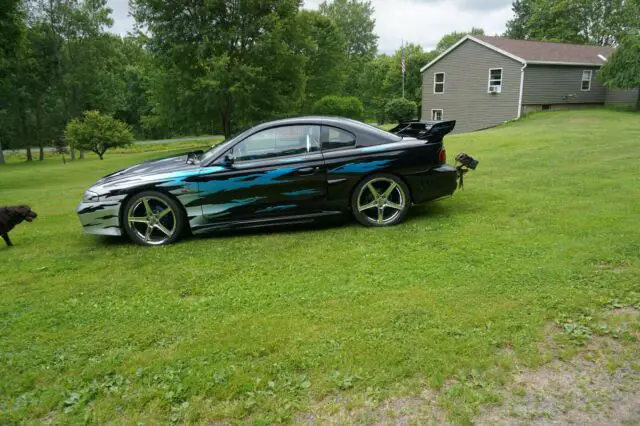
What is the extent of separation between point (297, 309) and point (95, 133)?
2958cm

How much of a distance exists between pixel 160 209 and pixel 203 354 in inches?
110

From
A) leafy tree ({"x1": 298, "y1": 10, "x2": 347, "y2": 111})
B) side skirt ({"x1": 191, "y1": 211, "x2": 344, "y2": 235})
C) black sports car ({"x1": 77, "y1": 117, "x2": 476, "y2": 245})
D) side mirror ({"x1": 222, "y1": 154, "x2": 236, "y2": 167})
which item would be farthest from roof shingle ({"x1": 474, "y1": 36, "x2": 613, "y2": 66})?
side mirror ({"x1": 222, "y1": 154, "x2": 236, "y2": 167})

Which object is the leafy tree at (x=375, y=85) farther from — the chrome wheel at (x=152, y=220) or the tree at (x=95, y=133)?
the chrome wheel at (x=152, y=220)

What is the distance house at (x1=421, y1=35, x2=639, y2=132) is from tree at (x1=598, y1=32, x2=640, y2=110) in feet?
7.29

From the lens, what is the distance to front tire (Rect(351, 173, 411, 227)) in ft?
17.6

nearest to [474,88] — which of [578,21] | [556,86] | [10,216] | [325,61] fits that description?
[556,86]

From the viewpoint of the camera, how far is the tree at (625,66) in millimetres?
24703

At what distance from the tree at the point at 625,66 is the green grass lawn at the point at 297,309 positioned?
80.1ft

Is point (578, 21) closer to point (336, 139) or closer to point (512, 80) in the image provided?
point (512, 80)

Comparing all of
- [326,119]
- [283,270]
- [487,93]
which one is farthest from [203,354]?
→ [487,93]

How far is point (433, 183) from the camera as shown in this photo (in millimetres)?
5512

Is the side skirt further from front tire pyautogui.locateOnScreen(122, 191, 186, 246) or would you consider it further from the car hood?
the car hood

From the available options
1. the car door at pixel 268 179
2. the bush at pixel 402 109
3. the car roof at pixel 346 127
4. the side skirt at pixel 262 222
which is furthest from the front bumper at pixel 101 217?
the bush at pixel 402 109

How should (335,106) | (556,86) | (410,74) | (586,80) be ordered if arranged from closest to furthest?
1. (556,86)
2. (586,80)
3. (335,106)
4. (410,74)
